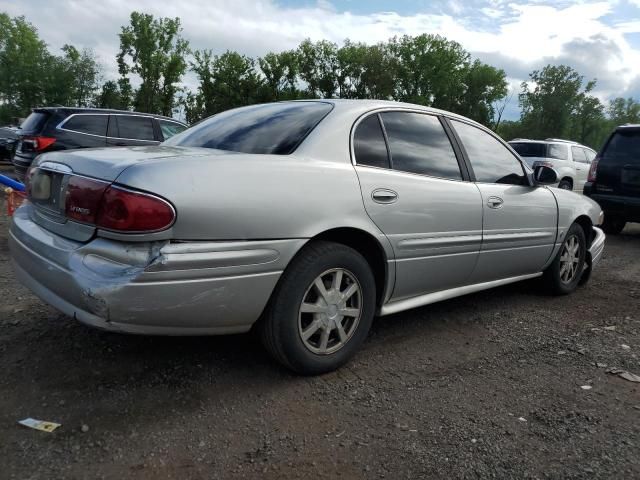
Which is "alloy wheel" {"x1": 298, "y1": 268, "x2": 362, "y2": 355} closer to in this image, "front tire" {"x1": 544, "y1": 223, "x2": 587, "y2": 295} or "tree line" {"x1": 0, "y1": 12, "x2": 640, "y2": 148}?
"front tire" {"x1": 544, "y1": 223, "x2": 587, "y2": 295}

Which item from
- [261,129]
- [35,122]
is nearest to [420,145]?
[261,129]

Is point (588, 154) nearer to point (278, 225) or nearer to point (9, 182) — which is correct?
point (9, 182)

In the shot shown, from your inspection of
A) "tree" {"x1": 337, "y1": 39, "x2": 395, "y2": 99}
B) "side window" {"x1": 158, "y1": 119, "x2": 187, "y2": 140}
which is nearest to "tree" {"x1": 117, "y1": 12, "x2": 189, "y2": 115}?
"tree" {"x1": 337, "y1": 39, "x2": 395, "y2": 99}

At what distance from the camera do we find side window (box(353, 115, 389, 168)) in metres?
2.92

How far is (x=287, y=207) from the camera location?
2.44m

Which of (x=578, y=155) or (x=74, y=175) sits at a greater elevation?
(x=578, y=155)

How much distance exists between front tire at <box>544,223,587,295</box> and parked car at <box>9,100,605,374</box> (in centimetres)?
91

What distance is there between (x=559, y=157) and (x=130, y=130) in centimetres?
1039

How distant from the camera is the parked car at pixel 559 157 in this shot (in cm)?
1295

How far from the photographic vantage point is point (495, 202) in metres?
3.66

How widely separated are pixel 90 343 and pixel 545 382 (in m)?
2.60

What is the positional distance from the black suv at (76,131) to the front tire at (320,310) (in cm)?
668

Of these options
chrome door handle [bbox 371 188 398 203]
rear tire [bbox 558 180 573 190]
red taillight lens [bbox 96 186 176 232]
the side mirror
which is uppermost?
the side mirror

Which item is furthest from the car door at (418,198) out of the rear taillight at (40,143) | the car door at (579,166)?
the car door at (579,166)
